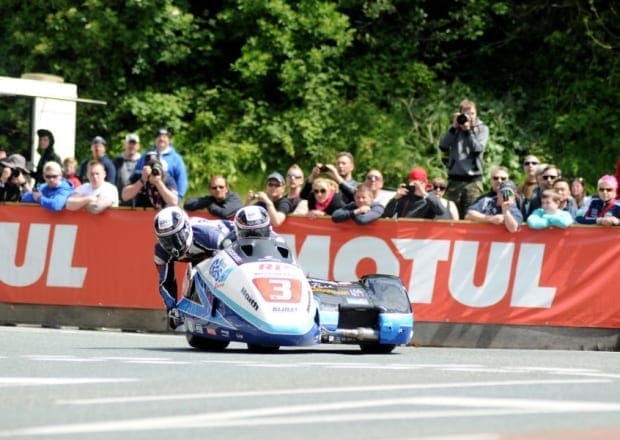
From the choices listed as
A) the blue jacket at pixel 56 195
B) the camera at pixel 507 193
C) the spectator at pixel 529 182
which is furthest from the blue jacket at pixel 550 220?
the blue jacket at pixel 56 195

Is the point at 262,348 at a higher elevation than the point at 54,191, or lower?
lower

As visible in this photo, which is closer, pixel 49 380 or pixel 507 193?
pixel 49 380

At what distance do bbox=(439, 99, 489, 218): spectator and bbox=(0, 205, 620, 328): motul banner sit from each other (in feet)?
4.53

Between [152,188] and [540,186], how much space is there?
4455mm

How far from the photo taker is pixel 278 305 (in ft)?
49.6

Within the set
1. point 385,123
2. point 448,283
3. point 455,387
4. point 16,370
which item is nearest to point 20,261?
point 448,283

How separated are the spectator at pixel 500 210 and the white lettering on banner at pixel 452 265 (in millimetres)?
254

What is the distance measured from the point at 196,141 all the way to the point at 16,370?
20.9 m

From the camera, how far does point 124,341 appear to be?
17.5 meters

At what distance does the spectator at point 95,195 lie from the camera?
1998cm

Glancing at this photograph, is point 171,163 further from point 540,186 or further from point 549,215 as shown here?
point 549,215

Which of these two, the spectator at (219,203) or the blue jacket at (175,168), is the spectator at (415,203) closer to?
the spectator at (219,203)

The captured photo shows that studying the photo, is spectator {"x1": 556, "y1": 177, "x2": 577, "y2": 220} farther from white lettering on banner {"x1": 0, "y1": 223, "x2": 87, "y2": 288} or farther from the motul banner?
white lettering on banner {"x1": 0, "y1": 223, "x2": 87, "y2": 288}

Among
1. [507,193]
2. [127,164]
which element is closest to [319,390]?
[507,193]
